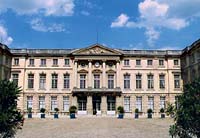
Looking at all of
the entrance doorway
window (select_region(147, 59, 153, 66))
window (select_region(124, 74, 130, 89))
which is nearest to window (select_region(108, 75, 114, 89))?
window (select_region(124, 74, 130, 89))

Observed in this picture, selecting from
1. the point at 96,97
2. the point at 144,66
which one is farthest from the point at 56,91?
the point at 144,66

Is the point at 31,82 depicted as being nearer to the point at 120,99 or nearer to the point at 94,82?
the point at 94,82

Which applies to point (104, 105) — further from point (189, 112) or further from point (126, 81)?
point (189, 112)

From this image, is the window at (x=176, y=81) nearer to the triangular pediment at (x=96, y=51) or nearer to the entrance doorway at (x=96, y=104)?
the triangular pediment at (x=96, y=51)

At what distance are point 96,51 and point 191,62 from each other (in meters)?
13.1

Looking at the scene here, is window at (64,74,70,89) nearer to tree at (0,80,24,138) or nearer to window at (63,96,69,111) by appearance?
window at (63,96,69,111)

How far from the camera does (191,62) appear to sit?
127ft

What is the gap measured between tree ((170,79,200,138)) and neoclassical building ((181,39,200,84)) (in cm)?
2458

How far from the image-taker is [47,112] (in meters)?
41.6

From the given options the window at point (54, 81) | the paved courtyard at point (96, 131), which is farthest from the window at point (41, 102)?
the paved courtyard at point (96, 131)

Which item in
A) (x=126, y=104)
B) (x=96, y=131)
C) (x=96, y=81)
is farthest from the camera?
(x=126, y=104)

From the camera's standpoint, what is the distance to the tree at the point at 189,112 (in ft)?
33.3

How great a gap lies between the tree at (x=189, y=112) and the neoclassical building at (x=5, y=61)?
30.5 metres

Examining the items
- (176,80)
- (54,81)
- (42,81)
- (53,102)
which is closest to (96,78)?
(54,81)
